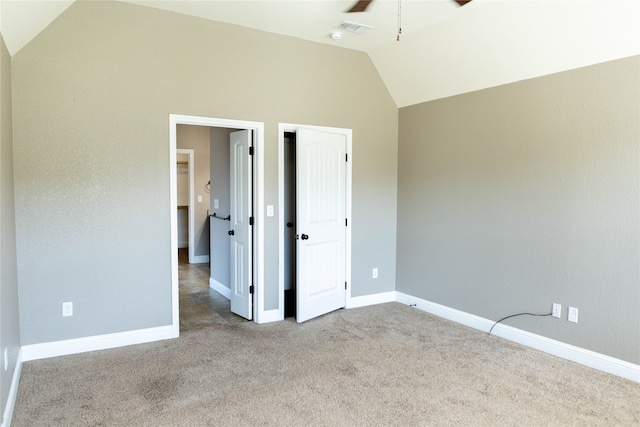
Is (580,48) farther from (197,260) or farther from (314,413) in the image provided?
(197,260)

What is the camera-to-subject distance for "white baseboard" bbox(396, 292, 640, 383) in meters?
3.22

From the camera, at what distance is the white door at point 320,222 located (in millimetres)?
4422

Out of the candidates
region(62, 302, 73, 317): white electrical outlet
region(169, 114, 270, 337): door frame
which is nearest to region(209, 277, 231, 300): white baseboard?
region(169, 114, 270, 337): door frame

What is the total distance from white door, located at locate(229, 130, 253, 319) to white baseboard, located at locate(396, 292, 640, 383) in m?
2.02

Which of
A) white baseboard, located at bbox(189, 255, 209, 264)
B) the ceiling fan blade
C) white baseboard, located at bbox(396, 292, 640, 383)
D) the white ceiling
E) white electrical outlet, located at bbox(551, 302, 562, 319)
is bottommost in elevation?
white baseboard, located at bbox(396, 292, 640, 383)

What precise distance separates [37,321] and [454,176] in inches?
162

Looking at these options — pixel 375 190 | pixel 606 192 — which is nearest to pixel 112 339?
pixel 375 190

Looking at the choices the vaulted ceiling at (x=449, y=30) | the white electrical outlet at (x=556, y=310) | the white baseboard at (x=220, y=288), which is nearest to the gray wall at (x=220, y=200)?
the white baseboard at (x=220, y=288)

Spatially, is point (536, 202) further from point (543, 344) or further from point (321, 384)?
point (321, 384)

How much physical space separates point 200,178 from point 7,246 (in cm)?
506

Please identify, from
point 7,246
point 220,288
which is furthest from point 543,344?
point 7,246

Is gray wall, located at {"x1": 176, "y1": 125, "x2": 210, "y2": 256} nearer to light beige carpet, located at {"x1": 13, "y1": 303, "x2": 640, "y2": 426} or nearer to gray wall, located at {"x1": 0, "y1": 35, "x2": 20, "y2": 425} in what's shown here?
light beige carpet, located at {"x1": 13, "y1": 303, "x2": 640, "y2": 426}

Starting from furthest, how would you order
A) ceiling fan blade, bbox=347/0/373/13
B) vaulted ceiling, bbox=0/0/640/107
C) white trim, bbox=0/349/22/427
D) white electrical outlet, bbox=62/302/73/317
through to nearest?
white electrical outlet, bbox=62/302/73/317, vaulted ceiling, bbox=0/0/640/107, ceiling fan blade, bbox=347/0/373/13, white trim, bbox=0/349/22/427

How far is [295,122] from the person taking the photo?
14.7 ft
